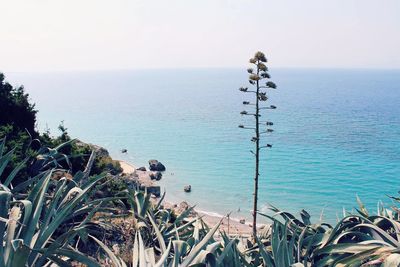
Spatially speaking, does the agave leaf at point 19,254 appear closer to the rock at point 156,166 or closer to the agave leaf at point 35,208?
the agave leaf at point 35,208

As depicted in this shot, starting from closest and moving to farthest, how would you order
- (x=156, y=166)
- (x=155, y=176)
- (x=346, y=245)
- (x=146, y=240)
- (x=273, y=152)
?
1. (x=346, y=245)
2. (x=146, y=240)
3. (x=155, y=176)
4. (x=156, y=166)
5. (x=273, y=152)

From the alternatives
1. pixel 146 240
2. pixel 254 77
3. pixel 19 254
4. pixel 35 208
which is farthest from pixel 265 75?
pixel 19 254

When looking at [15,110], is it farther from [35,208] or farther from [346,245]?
[346,245]

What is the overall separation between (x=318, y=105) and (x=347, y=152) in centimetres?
5410

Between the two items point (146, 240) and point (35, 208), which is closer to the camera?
point (35, 208)

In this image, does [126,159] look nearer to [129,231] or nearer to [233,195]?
[233,195]

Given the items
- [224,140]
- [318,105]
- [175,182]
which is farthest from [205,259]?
[318,105]

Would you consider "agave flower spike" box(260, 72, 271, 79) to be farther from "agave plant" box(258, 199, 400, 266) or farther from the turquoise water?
"agave plant" box(258, 199, 400, 266)

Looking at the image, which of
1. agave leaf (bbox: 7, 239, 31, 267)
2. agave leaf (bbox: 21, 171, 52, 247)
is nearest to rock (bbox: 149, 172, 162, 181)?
agave leaf (bbox: 21, 171, 52, 247)

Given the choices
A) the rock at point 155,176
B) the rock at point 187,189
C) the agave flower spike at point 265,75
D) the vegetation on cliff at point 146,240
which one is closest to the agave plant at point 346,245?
the vegetation on cliff at point 146,240

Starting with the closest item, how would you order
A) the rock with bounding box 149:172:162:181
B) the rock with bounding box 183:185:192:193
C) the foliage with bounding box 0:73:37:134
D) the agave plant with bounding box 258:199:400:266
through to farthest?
the agave plant with bounding box 258:199:400:266 → the foliage with bounding box 0:73:37:134 → the rock with bounding box 183:185:192:193 → the rock with bounding box 149:172:162:181

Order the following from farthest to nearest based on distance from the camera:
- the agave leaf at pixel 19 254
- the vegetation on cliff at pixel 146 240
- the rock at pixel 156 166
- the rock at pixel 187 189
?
the rock at pixel 156 166
the rock at pixel 187 189
the vegetation on cliff at pixel 146 240
the agave leaf at pixel 19 254

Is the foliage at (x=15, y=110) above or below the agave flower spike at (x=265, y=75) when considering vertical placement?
below

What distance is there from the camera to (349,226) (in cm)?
542
